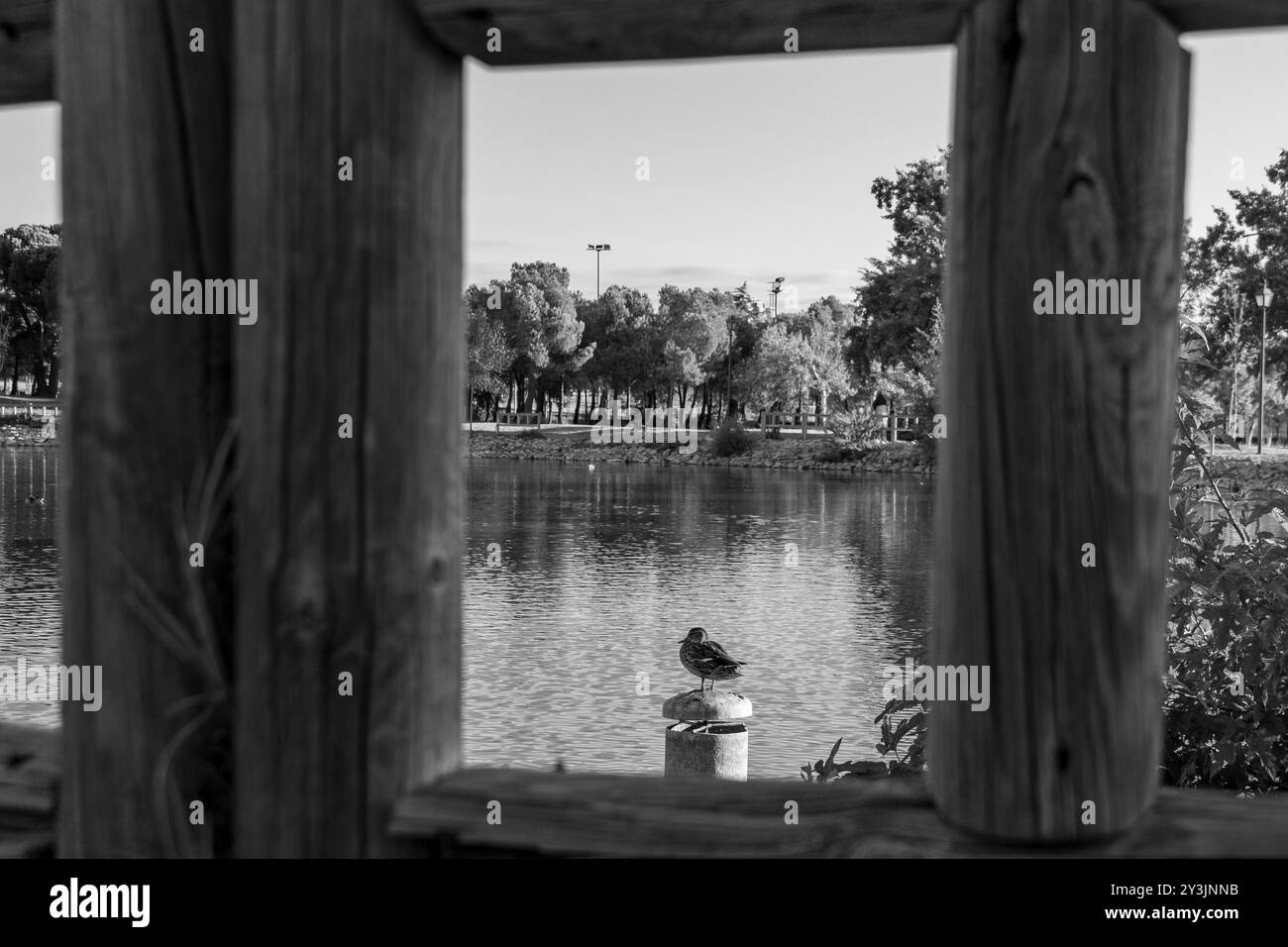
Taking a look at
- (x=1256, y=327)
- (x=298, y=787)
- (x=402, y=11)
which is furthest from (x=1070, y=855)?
(x=1256, y=327)

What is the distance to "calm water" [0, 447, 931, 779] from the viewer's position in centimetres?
1616

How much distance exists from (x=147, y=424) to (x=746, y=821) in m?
0.98

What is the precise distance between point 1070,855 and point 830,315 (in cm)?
8697

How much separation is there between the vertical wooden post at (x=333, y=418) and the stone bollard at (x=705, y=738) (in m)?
5.20

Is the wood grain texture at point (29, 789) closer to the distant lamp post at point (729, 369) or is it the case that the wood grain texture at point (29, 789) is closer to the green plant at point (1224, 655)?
the green plant at point (1224, 655)

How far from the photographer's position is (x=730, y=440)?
7288 centimetres

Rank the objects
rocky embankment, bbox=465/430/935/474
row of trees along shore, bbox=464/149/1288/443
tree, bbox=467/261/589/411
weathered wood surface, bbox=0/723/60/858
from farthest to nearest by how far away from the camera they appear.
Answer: tree, bbox=467/261/589/411
rocky embankment, bbox=465/430/935/474
row of trees along shore, bbox=464/149/1288/443
weathered wood surface, bbox=0/723/60/858

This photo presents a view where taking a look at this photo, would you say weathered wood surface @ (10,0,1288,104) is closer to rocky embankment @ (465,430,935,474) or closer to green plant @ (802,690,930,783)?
green plant @ (802,690,930,783)

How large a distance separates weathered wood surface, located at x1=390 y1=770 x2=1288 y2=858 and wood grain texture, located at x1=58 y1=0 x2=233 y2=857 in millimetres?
364

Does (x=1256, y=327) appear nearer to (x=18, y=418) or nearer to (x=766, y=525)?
(x=766, y=525)

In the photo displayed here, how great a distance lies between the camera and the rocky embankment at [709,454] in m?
61.9

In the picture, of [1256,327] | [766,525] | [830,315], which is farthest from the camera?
[830,315]

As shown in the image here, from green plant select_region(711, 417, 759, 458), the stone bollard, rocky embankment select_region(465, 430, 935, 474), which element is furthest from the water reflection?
green plant select_region(711, 417, 759, 458)

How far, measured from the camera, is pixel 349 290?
1835mm
